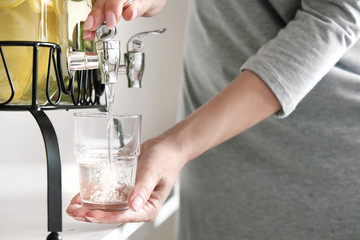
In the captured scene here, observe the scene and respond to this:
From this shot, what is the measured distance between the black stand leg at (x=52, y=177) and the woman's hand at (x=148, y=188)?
0.09 feet

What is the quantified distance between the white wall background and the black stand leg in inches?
3.2

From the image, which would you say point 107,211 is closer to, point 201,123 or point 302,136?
point 201,123

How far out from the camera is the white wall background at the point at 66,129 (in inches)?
28.3

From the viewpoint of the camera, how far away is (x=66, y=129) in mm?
943

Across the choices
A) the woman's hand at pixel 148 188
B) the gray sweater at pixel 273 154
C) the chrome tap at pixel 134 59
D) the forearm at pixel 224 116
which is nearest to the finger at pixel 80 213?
the woman's hand at pixel 148 188

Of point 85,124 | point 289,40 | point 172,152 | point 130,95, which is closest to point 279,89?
point 289,40

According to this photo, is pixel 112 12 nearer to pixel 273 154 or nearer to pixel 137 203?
pixel 137 203

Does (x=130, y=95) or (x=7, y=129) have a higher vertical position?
(x=7, y=129)

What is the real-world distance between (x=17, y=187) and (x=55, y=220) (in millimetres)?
281

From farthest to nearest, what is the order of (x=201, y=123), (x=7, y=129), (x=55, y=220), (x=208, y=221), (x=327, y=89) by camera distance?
(x=208, y=221)
(x=327, y=89)
(x=7, y=129)
(x=201, y=123)
(x=55, y=220)

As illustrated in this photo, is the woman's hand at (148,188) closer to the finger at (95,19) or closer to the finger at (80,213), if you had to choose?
the finger at (80,213)

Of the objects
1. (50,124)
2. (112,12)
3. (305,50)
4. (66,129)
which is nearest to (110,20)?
(112,12)

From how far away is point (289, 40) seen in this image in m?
0.72

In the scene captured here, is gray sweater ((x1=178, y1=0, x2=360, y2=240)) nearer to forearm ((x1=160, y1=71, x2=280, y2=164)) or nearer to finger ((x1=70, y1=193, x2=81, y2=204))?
forearm ((x1=160, y1=71, x2=280, y2=164))
